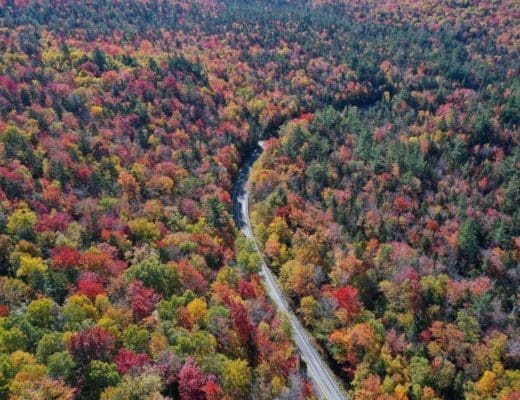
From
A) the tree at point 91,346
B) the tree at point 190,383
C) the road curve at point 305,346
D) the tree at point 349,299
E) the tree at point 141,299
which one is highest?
the tree at point 91,346

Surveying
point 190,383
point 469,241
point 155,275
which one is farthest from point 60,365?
point 469,241

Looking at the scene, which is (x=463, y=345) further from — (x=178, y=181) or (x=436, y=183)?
(x=178, y=181)

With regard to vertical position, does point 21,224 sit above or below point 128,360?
above

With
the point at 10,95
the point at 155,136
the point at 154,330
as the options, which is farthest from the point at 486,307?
the point at 10,95

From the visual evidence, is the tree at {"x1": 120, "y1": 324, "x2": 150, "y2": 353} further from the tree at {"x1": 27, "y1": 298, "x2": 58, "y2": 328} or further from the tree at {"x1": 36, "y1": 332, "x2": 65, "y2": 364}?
the tree at {"x1": 27, "y1": 298, "x2": 58, "y2": 328}

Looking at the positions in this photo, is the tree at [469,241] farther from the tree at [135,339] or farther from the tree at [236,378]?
the tree at [135,339]

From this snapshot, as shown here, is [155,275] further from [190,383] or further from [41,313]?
[190,383]

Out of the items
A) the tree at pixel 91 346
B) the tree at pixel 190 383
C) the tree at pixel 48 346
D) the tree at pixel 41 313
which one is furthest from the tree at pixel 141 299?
the tree at pixel 48 346

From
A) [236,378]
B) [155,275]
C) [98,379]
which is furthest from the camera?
[155,275]
